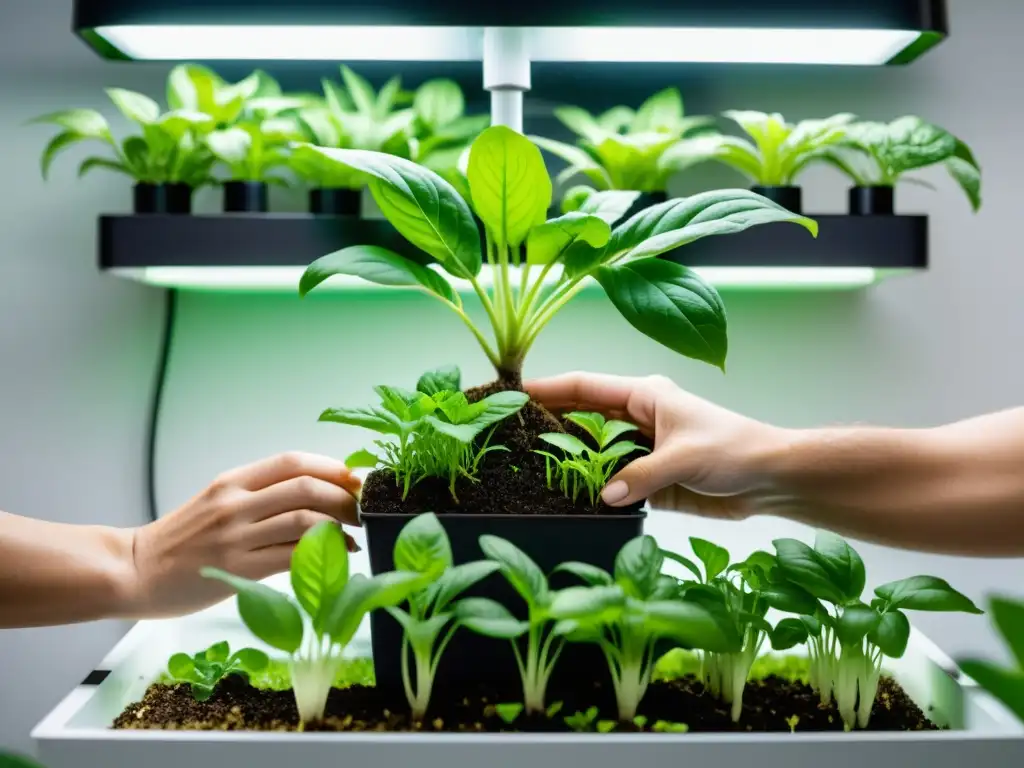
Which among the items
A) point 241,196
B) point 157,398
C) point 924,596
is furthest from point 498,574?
point 157,398

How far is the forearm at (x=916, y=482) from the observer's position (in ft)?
2.44

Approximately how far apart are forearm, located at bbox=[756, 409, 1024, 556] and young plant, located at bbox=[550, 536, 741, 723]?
0.80ft

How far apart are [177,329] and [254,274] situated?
234mm

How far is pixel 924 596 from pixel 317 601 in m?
0.39

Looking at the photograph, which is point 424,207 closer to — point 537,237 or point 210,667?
point 537,237

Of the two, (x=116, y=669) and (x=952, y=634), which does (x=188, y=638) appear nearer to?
(x=116, y=669)

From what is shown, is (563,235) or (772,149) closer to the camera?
(563,235)

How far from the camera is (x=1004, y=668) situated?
0.78ft

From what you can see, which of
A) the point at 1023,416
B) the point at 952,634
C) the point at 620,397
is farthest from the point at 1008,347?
the point at 620,397

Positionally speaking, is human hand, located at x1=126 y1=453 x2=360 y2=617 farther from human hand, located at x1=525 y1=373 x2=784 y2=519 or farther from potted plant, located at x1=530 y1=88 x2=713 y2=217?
potted plant, located at x1=530 y1=88 x2=713 y2=217

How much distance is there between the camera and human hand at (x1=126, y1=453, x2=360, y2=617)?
723 mm

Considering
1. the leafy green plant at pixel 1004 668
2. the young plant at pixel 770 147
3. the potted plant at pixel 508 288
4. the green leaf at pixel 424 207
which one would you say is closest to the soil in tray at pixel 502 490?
the potted plant at pixel 508 288

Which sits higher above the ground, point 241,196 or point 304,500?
point 241,196

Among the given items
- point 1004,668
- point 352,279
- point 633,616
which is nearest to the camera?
point 1004,668
